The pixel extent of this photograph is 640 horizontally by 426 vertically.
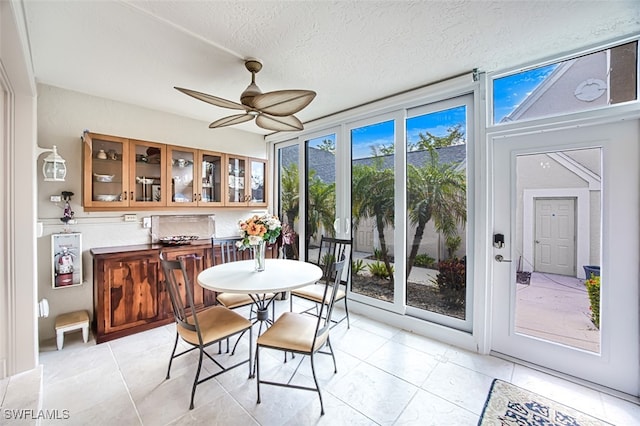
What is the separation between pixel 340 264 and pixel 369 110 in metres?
2.19

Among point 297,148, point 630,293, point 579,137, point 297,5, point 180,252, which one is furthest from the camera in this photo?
point 297,148

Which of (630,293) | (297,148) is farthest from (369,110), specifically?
(630,293)

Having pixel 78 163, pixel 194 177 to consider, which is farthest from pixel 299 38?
pixel 78 163

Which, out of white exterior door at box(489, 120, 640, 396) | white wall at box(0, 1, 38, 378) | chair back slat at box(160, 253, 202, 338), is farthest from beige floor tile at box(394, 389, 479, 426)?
white wall at box(0, 1, 38, 378)

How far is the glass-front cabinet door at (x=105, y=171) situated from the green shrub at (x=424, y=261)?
3.32 metres

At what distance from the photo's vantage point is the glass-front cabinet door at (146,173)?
9.67ft

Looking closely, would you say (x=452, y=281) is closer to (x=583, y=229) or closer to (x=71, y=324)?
(x=583, y=229)

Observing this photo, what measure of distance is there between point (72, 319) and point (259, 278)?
6.83ft

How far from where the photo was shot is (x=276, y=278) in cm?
220

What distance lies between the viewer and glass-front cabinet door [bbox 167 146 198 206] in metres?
3.23

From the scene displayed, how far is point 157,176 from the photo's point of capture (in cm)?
314

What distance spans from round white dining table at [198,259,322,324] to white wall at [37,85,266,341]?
5.23 feet

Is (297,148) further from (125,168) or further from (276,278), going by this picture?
(276,278)

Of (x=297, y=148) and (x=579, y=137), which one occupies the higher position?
(x=297, y=148)
